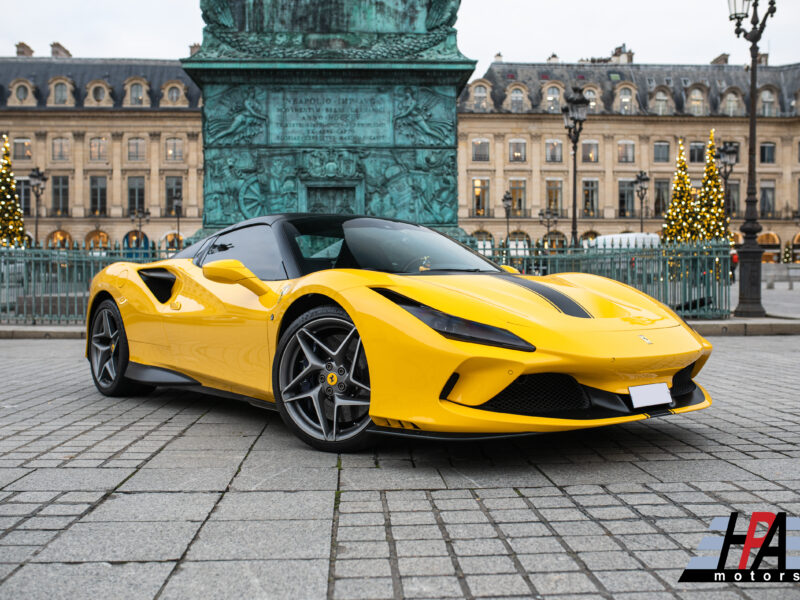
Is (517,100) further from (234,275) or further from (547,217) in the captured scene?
(234,275)

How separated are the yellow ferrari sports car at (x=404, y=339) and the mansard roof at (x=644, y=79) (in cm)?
6030

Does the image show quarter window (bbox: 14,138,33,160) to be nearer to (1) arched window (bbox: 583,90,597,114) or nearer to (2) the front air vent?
(1) arched window (bbox: 583,90,597,114)

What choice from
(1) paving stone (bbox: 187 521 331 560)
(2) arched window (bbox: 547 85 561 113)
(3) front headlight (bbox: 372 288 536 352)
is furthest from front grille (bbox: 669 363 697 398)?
(2) arched window (bbox: 547 85 561 113)

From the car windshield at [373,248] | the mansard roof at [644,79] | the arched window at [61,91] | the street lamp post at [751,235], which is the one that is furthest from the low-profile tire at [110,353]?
the arched window at [61,91]

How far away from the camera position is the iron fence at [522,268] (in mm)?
12867

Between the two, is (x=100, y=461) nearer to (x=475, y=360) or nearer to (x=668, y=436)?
(x=475, y=360)

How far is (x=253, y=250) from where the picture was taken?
4.53m

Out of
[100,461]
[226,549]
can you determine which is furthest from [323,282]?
[226,549]

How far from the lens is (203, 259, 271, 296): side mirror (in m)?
4.14

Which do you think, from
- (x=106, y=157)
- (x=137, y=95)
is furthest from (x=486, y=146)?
(x=106, y=157)

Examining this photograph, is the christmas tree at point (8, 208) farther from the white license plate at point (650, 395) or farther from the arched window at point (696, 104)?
the arched window at point (696, 104)

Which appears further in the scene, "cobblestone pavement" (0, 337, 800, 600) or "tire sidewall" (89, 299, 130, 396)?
"tire sidewall" (89, 299, 130, 396)

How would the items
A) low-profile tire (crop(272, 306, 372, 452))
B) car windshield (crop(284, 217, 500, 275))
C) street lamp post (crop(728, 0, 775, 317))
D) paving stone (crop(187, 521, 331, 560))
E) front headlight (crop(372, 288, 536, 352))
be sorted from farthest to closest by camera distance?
street lamp post (crop(728, 0, 775, 317)), car windshield (crop(284, 217, 500, 275)), low-profile tire (crop(272, 306, 372, 452)), front headlight (crop(372, 288, 536, 352)), paving stone (crop(187, 521, 331, 560))

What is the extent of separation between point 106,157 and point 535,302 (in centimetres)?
6423
